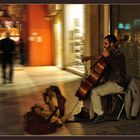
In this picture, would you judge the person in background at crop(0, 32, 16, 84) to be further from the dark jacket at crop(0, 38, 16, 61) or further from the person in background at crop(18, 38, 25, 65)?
the person in background at crop(18, 38, 25, 65)

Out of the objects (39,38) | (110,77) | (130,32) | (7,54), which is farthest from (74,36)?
(110,77)

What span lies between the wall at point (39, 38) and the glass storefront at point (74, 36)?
3.32 metres

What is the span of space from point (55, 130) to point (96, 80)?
1044 mm

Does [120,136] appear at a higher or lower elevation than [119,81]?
lower

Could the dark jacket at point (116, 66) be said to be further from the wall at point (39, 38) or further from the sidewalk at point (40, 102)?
the wall at point (39, 38)

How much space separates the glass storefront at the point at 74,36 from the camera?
14781 mm

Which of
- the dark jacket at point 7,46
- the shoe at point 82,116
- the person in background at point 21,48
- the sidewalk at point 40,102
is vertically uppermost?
the dark jacket at point 7,46

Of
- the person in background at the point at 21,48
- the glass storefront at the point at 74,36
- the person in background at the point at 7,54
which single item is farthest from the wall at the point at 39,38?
the person in background at the point at 7,54

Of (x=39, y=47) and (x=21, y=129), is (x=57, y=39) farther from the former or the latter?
(x=21, y=129)

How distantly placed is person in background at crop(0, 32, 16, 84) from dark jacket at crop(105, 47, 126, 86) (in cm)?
580

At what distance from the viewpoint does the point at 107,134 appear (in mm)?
6547

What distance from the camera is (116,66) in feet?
23.6

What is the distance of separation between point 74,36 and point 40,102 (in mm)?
6793

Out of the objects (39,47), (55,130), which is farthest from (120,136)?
(39,47)
